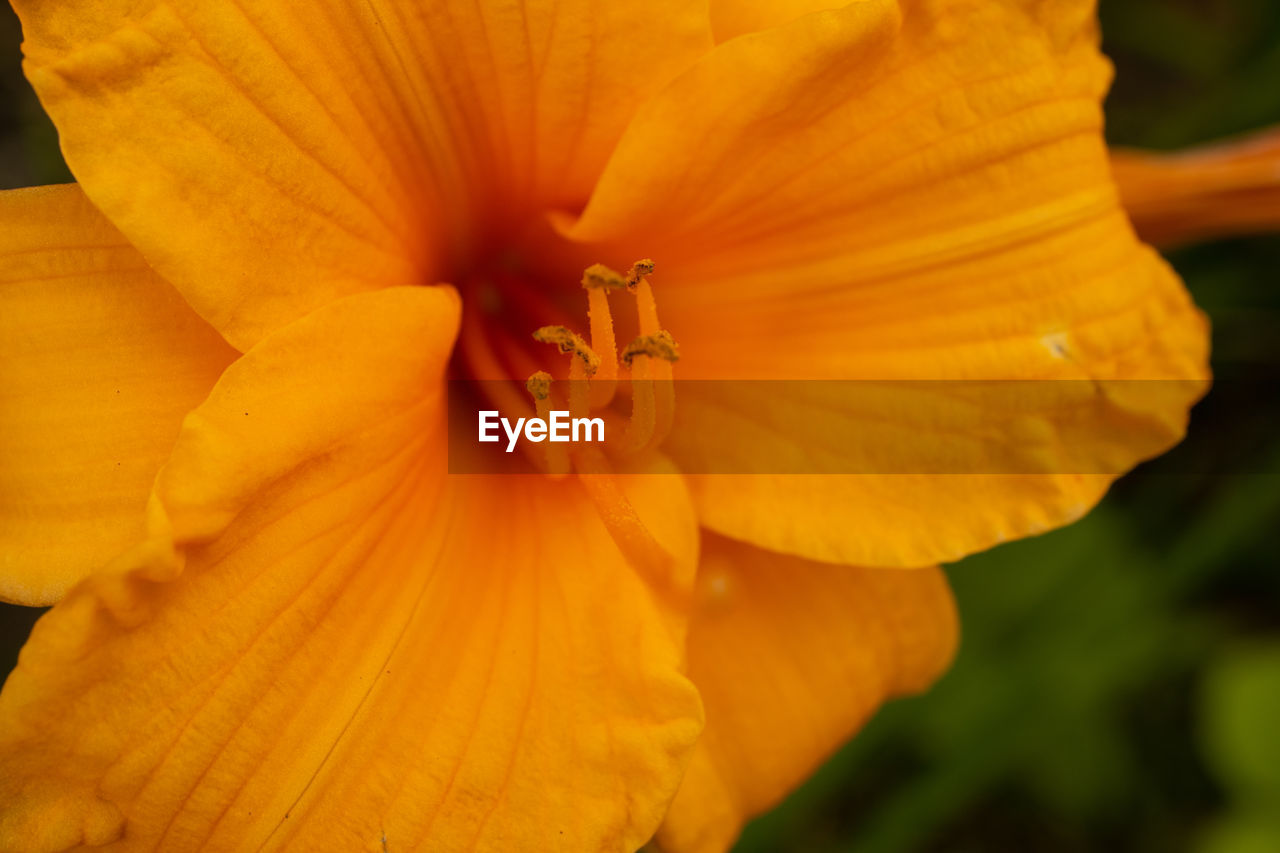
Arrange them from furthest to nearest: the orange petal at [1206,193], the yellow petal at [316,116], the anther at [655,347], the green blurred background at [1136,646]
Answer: the green blurred background at [1136,646]
the orange petal at [1206,193]
the anther at [655,347]
the yellow petal at [316,116]

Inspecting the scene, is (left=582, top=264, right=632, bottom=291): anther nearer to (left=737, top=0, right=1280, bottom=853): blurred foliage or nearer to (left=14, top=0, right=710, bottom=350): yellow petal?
(left=14, top=0, right=710, bottom=350): yellow petal

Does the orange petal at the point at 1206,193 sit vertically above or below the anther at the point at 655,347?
above

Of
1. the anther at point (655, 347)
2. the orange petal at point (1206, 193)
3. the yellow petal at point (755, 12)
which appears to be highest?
the yellow petal at point (755, 12)

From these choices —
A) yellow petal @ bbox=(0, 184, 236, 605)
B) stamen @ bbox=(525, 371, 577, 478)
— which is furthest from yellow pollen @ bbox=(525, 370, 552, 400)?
yellow petal @ bbox=(0, 184, 236, 605)

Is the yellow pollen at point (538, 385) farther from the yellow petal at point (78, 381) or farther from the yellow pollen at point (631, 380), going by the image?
the yellow petal at point (78, 381)

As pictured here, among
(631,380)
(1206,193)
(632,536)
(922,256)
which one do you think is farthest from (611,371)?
(1206,193)

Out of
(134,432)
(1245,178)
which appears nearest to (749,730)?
(134,432)

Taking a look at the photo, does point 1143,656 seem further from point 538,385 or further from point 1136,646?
point 538,385

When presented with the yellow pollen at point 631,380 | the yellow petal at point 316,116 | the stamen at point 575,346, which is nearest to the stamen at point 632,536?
the yellow pollen at point 631,380
